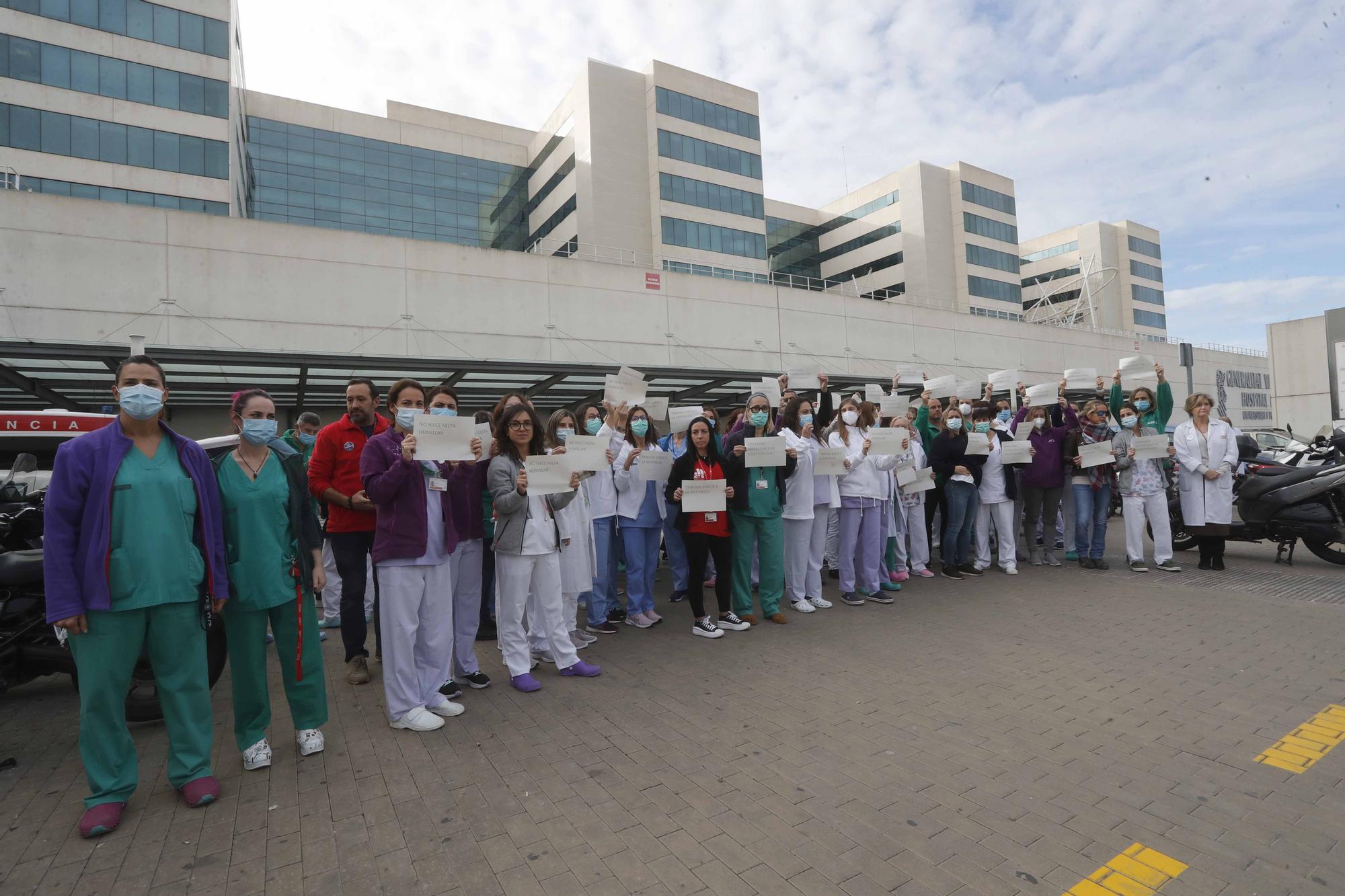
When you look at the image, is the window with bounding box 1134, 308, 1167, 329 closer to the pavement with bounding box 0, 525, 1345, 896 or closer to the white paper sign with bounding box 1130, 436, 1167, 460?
the white paper sign with bounding box 1130, 436, 1167, 460

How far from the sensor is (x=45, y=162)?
29.3m

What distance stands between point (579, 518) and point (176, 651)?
9.59 ft

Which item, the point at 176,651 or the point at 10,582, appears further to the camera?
the point at 10,582

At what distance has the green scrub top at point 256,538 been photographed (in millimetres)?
3537

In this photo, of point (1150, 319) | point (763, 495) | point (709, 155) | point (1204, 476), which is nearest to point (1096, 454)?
point (1204, 476)

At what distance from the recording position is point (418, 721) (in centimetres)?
402

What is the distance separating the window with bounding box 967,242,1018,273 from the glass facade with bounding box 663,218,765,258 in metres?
20.9

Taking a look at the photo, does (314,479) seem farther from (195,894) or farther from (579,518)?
(195,894)

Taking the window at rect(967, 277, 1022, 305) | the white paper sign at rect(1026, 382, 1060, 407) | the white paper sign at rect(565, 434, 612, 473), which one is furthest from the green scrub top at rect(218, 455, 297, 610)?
the window at rect(967, 277, 1022, 305)

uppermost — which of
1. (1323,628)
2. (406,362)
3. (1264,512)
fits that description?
(406,362)

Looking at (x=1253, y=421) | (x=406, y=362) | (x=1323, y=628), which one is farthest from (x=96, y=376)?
(x=1253, y=421)

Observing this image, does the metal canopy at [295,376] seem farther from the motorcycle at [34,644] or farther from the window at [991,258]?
the window at [991,258]

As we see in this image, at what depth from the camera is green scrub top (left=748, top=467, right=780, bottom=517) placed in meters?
6.29

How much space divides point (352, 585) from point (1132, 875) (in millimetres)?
4737
